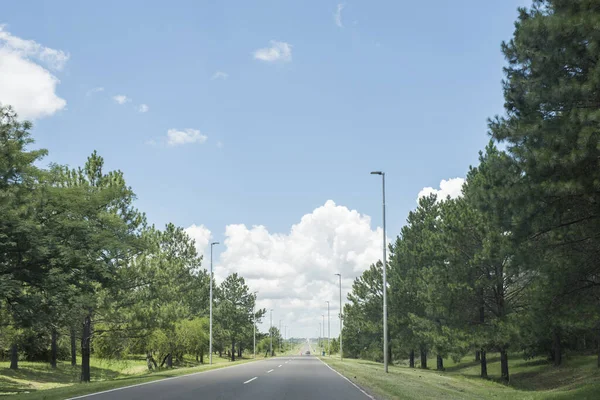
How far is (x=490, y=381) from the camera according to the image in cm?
3212

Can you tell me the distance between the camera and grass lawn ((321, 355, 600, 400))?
60.3 feet

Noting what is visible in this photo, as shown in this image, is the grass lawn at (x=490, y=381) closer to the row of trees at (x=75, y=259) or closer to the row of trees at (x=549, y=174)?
the row of trees at (x=549, y=174)

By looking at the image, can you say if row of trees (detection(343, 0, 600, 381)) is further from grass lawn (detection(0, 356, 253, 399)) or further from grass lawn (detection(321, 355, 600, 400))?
grass lawn (detection(0, 356, 253, 399))

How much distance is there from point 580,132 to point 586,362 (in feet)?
112

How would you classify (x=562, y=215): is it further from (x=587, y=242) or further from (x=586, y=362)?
A: (x=586, y=362)

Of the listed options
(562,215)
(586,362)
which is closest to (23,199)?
(562,215)

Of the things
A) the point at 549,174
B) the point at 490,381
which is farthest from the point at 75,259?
the point at 490,381

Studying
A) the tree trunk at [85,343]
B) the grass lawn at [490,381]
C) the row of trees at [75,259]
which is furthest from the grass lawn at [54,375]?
the grass lawn at [490,381]

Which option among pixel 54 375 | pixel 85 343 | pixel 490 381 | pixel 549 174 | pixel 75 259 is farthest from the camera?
pixel 54 375

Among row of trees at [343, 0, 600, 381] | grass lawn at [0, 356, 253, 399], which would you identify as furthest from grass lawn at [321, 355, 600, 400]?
grass lawn at [0, 356, 253, 399]

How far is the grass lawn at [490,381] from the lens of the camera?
18.4 m

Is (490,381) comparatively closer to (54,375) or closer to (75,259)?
(75,259)

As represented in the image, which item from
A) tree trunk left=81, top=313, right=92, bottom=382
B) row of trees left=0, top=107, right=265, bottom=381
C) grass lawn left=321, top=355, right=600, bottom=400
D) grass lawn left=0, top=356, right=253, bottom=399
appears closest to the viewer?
grass lawn left=321, top=355, right=600, bottom=400

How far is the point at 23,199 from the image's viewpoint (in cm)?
2105
